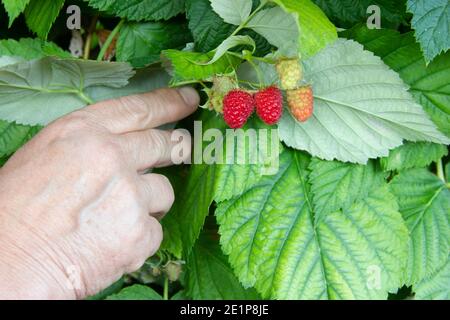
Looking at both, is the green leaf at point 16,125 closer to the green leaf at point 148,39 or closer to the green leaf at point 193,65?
the green leaf at point 148,39

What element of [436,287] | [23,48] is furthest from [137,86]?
[436,287]

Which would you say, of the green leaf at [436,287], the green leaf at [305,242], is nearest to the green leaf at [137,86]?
the green leaf at [305,242]

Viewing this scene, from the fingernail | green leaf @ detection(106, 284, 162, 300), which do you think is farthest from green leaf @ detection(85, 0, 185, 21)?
green leaf @ detection(106, 284, 162, 300)

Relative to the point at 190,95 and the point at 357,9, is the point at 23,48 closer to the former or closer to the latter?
the point at 190,95

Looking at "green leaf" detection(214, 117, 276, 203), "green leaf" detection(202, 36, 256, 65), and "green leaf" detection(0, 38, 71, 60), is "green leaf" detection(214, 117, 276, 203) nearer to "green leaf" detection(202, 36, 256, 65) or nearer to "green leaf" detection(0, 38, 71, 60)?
"green leaf" detection(202, 36, 256, 65)
